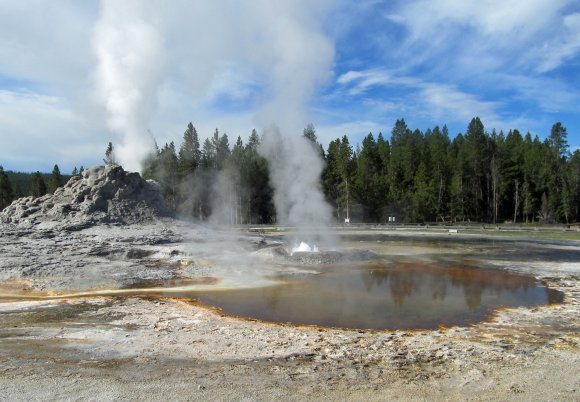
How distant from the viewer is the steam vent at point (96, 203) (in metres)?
29.0

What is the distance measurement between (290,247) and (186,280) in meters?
10.2

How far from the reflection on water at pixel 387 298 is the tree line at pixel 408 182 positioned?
38.9 meters

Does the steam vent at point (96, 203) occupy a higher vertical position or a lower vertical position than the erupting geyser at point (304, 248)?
higher

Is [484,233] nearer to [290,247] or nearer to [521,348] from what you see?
[290,247]

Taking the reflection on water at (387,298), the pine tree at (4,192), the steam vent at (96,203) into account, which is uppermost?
the pine tree at (4,192)

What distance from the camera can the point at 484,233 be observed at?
158 feet

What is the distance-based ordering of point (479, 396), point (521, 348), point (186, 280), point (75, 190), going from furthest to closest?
point (75, 190), point (186, 280), point (521, 348), point (479, 396)

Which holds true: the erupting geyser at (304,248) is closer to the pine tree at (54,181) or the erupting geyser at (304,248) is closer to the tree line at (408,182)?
the tree line at (408,182)

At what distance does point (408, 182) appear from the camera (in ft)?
254

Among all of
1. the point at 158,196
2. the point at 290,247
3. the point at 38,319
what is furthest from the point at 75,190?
the point at 38,319

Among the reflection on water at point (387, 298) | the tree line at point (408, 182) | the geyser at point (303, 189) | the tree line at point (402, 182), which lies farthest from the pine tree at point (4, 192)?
the reflection on water at point (387, 298)

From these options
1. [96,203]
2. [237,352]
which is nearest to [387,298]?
[237,352]

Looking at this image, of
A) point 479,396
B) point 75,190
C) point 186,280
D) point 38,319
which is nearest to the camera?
point 479,396

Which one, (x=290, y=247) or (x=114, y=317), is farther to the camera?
(x=290, y=247)
